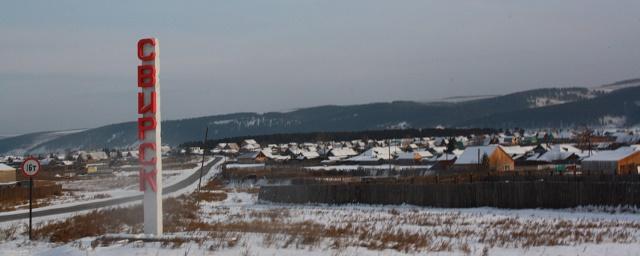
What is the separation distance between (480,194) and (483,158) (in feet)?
158

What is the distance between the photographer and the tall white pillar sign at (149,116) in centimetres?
1730

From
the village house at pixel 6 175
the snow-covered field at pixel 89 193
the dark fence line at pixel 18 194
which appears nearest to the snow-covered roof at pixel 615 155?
the snow-covered field at pixel 89 193

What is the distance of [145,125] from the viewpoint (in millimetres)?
17422

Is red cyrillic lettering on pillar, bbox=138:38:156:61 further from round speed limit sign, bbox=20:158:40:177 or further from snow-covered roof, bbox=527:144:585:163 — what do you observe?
snow-covered roof, bbox=527:144:585:163

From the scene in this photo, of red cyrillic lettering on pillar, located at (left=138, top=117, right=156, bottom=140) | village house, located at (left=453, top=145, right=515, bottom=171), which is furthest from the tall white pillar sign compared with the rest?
village house, located at (left=453, top=145, right=515, bottom=171)

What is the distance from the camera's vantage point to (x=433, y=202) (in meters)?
44.2

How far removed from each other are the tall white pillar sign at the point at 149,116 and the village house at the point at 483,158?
74.9 metres

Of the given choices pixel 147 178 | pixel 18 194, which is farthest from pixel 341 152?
pixel 147 178

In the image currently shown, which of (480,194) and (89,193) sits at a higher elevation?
(480,194)

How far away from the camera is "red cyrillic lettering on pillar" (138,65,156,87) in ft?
Answer: 56.6

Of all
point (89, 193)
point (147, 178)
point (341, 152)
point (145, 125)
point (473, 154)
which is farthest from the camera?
point (341, 152)

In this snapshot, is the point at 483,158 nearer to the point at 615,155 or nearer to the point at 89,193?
the point at 615,155

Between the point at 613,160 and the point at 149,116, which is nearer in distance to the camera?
the point at 149,116

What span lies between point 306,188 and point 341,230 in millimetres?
28027
